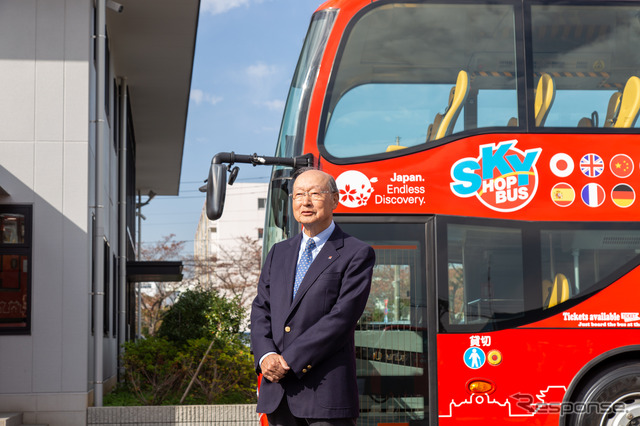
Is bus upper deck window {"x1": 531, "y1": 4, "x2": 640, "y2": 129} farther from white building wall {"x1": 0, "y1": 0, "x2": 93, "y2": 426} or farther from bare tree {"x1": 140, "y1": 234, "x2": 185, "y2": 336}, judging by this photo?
bare tree {"x1": 140, "y1": 234, "x2": 185, "y2": 336}

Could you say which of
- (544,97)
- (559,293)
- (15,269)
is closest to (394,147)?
(544,97)

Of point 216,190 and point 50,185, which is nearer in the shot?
point 216,190

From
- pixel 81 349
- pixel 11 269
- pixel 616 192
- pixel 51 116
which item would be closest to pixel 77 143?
pixel 51 116

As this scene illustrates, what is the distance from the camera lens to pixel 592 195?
24.9 ft

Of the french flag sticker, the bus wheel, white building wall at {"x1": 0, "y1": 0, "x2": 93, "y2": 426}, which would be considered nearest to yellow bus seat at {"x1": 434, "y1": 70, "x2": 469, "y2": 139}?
the french flag sticker

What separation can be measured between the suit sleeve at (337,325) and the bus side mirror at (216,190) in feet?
10.1

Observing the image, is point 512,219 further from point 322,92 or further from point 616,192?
point 322,92

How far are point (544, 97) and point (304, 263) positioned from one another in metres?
4.56

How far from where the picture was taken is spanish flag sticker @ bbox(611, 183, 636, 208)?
24.9 feet

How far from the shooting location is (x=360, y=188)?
297 inches

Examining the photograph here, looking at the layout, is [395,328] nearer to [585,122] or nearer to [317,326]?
[585,122]

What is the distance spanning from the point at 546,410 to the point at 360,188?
253cm

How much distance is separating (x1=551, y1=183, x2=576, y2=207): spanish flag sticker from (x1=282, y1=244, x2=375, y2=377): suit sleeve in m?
3.97

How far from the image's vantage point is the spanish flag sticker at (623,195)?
7.59 m
